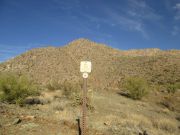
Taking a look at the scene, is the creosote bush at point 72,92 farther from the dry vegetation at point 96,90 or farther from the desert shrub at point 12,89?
the desert shrub at point 12,89

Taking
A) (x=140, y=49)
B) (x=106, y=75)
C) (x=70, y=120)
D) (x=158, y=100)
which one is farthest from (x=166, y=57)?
(x=70, y=120)

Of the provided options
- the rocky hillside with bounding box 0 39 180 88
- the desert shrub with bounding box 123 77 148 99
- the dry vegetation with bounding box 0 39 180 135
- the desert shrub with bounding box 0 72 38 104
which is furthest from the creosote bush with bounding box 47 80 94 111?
the rocky hillside with bounding box 0 39 180 88

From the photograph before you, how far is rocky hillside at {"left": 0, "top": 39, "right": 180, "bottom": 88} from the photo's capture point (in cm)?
4856

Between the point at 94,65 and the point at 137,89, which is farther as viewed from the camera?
the point at 94,65

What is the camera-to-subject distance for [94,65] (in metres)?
60.7

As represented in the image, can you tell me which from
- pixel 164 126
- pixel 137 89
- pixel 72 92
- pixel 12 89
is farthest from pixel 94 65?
pixel 164 126

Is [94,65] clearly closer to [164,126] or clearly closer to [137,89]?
[137,89]

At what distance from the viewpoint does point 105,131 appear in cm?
1073

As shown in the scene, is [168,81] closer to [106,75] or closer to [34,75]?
[106,75]

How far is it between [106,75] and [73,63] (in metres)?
9.01

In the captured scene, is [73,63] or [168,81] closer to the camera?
[168,81]

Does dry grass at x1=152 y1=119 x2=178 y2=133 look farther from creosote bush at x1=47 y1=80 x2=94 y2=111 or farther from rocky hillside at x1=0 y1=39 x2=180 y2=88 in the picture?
rocky hillside at x1=0 y1=39 x2=180 y2=88

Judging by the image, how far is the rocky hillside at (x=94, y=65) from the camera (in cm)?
4856

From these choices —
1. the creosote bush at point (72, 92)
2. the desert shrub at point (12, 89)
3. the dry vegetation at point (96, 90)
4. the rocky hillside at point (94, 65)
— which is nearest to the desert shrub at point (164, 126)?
the dry vegetation at point (96, 90)
